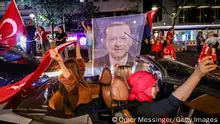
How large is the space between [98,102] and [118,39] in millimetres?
Answer: 1917

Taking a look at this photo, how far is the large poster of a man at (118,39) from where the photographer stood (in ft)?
15.7

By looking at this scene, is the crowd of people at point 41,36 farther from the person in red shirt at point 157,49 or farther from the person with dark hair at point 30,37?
the person in red shirt at point 157,49

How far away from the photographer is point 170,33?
907cm

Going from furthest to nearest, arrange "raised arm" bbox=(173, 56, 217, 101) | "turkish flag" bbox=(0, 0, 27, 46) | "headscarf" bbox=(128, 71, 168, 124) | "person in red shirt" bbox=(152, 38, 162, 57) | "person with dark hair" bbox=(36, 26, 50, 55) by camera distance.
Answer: "person with dark hair" bbox=(36, 26, 50, 55) < "person in red shirt" bbox=(152, 38, 162, 57) < "turkish flag" bbox=(0, 0, 27, 46) < "headscarf" bbox=(128, 71, 168, 124) < "raised arm" bbox=(173, 56, 217, 101)

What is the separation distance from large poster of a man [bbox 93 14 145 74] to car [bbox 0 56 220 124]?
101 cm

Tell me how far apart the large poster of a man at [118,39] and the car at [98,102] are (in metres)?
1.01

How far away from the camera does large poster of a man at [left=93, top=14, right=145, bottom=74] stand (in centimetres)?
479

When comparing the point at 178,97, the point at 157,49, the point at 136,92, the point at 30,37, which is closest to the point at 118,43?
the point at 136,92

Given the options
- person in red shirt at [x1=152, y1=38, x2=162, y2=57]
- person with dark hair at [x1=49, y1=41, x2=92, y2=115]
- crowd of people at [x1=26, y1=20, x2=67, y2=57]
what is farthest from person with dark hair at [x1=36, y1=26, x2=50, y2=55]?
person with dark hair at [x1=49, y1=41, x2=92, y2=115]

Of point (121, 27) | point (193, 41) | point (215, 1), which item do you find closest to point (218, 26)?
point (193, 41)

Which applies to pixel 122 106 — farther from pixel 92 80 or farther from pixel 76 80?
pixel 92 80

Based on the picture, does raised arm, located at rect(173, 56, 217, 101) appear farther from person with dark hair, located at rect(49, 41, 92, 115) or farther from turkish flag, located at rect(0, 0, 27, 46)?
turkish flag, located at rect(0, 0, 27, 46)

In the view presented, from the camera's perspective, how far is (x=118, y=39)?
15.7 ft

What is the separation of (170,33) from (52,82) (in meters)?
6.51
